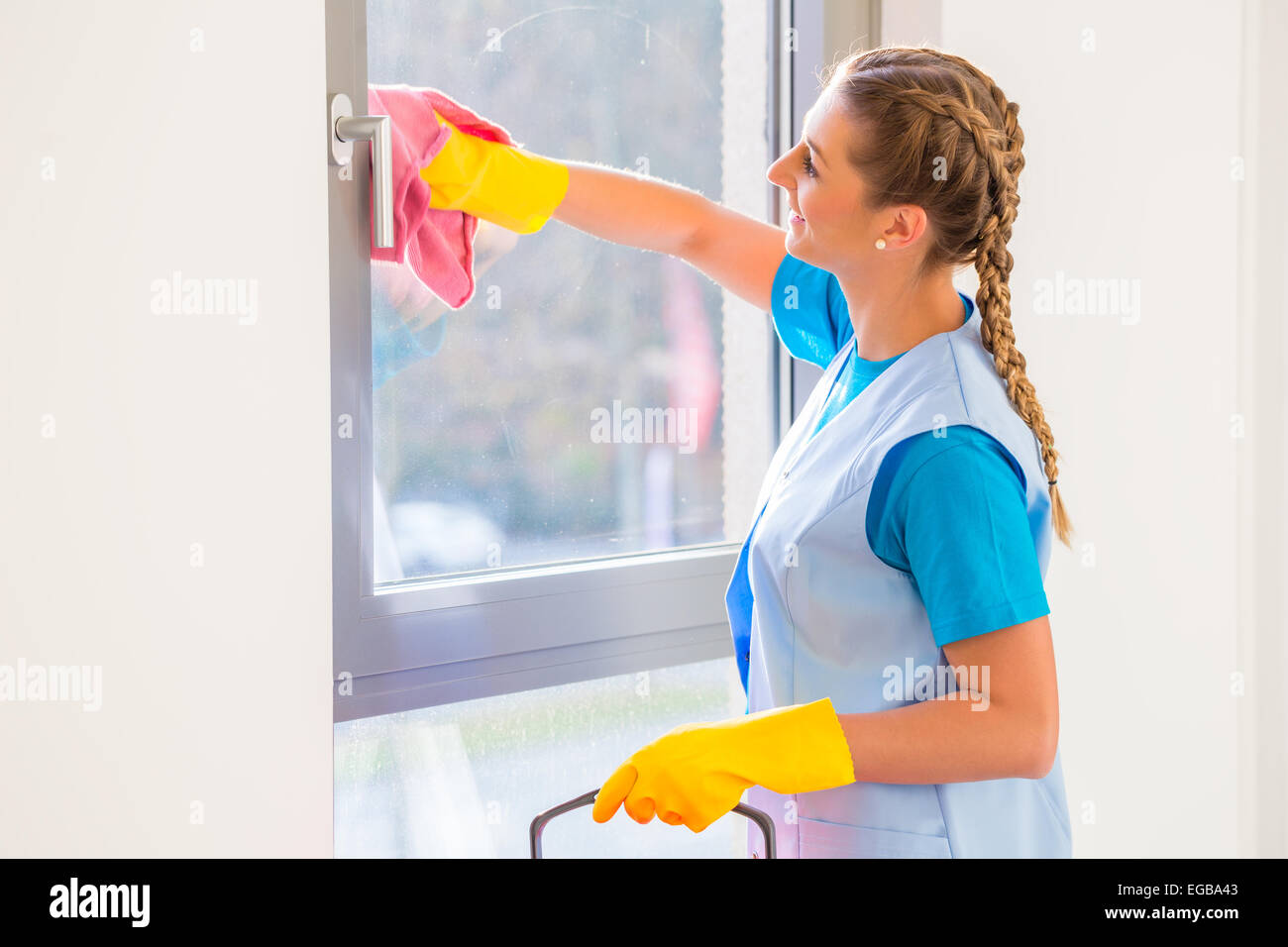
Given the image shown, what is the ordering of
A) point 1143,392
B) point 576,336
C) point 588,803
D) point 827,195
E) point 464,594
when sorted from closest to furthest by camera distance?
point 588,803 → point 827,195 → point 464,594 → point 576,336 → point 1143,392

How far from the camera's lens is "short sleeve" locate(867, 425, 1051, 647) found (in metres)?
0.89

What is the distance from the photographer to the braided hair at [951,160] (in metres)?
0.99

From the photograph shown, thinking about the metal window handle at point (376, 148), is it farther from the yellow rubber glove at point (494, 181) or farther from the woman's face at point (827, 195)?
the woman's face at point (827, 195)

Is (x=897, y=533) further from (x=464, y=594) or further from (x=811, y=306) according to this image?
(x=464, y=594)

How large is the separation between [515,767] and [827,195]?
2.47ft

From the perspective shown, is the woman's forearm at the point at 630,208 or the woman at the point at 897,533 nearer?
the woman at the point at 897,533

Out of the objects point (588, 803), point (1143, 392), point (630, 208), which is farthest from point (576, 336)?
point (1143, 392)

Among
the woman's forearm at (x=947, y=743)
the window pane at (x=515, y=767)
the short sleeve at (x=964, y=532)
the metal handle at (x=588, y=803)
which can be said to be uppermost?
the short sleeve at (x=964, y=532)

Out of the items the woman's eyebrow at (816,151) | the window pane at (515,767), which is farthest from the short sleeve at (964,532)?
the window pane at (515,767)

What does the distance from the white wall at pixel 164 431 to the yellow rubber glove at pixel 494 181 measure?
121mm

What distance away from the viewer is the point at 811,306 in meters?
1.25

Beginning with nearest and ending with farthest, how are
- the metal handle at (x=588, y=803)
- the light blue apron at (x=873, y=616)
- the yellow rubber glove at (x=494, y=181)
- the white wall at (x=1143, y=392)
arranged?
the metal handle at (x=588, y=803), the light blue apron at (x=873, y=616), the yellow rubber glove at (x=494, y=181), the white wall at (x=1143, y=392)

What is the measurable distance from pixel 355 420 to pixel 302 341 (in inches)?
5.6
